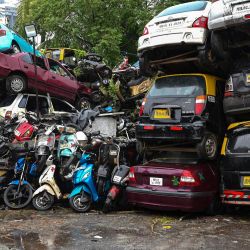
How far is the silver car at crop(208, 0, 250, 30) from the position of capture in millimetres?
9188

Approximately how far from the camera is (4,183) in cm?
1008

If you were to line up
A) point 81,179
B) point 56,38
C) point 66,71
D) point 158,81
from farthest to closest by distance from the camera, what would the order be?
point 56,38, point 66,71, point 158,81, point 81,179

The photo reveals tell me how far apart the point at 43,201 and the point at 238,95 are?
15.0ft

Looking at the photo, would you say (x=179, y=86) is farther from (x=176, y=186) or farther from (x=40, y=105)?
(x=40, y=105)

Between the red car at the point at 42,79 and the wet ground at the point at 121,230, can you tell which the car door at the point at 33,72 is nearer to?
the red car at the point at 42,79

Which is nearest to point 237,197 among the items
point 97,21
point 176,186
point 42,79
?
point 176,186

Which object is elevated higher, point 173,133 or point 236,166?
point 173,133

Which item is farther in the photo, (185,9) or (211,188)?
(185,9)

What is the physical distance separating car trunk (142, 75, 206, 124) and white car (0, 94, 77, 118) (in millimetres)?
4229

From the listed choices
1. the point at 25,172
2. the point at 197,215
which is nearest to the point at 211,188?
the point at 197,215

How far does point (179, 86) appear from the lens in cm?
942

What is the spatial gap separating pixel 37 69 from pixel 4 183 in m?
5.90

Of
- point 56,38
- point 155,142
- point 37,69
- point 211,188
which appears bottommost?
point 211,188

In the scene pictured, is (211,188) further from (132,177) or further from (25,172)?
(25,172)
